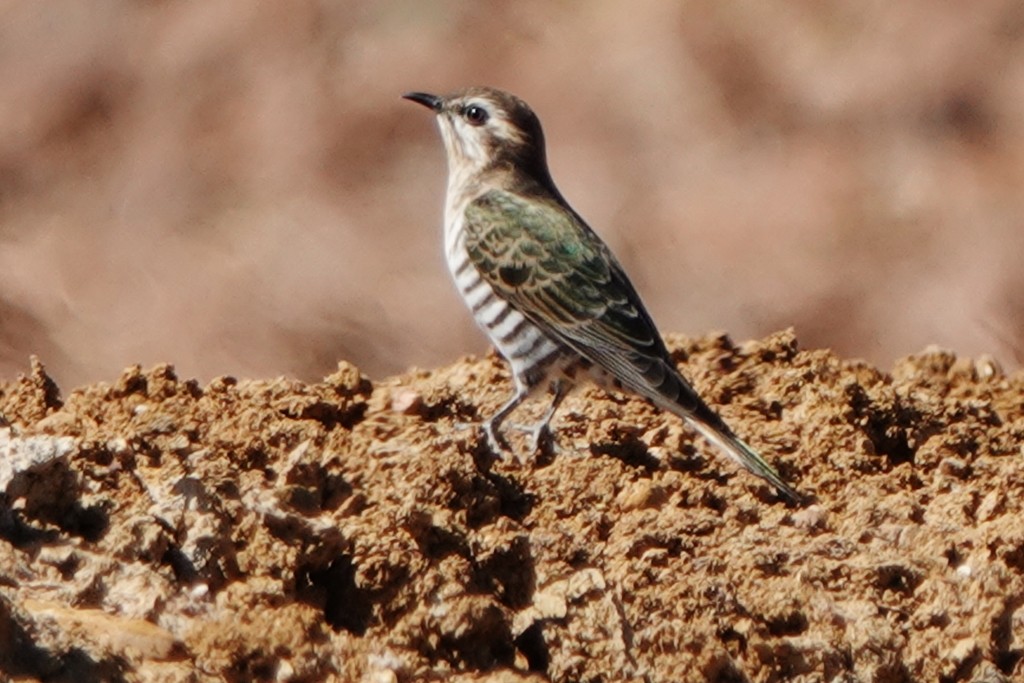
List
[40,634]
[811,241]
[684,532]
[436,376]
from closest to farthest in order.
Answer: [40,634]
[684,532]
[436,376]
[811,241]

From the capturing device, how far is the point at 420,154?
15648 millimetres

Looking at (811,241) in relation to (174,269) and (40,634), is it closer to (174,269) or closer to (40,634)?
(174,269)

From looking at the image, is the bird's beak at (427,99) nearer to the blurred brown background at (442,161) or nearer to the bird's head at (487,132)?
the bird's head at (487,132)

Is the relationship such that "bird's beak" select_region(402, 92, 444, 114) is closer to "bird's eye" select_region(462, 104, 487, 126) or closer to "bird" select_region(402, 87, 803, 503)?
"bird" select_region(402, 87, 803, 503)

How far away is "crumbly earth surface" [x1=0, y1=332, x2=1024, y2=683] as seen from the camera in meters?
6.12

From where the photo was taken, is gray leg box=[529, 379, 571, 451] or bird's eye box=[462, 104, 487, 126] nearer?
gray leg box=[529, 379, 571, 451]

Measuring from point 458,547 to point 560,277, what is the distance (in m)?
3.02

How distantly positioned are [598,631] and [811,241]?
29.8ft

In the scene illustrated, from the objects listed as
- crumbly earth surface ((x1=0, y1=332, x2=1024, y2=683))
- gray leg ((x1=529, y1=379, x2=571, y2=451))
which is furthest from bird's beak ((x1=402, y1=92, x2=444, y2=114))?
crumbly earth surface ((x1=0, y1=332, x2=1024, y2=683))

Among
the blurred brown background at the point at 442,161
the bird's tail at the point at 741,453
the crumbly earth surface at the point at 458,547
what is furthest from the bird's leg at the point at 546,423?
the blurred brown background at the point at 442,161

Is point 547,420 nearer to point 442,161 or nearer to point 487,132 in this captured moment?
point 487,132

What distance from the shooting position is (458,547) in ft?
21.6

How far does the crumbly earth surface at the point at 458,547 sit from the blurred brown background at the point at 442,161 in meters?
5.90

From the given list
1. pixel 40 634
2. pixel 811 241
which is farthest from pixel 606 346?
pixel 811 241
